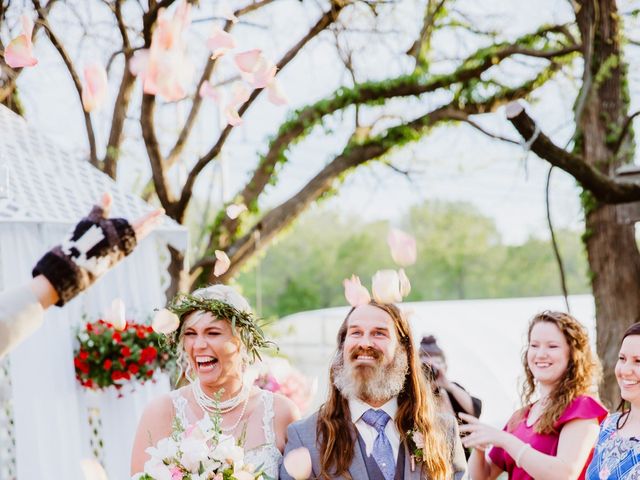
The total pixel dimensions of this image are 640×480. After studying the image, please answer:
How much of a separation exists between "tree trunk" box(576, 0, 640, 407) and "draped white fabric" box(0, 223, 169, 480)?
12.3ft

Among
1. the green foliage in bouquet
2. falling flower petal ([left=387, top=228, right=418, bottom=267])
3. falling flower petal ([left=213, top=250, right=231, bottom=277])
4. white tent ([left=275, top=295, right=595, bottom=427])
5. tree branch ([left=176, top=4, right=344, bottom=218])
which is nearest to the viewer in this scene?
falling flower petal ([left=387, top=228, right=418, bottom=267])

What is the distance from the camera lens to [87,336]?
5.89 meters

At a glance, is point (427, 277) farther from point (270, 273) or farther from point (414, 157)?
point (414, 157)

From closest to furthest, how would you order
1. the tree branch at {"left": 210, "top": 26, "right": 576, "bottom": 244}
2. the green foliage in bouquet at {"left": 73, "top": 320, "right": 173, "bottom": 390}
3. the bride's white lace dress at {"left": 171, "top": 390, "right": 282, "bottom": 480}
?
the bride's white lace dress at {"left": 171, "top": 390, "right": 282, "bottom": 480} < the green foliage in bouquet at {"left": 73, "top": 320, "right": 173, "bottom": 390} < the tree branch at {"left": 210, "top": 26, "right": 576, "bottom": 244}

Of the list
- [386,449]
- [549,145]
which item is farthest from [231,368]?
[549,145]

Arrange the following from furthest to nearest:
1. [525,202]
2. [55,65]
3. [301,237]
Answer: [301,237]
[525,202]
[55,65]

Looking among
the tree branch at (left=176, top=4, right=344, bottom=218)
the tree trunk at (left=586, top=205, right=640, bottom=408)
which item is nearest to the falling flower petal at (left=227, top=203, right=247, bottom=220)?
the tree branch at (left=176, top=4, right=344, bottom=218)

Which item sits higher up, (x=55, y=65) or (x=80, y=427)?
(x=55, y=65)

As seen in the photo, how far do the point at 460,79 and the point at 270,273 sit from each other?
4246 cm

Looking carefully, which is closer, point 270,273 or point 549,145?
point 549,145

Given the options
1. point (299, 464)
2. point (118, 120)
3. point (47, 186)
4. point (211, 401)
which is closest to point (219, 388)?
point (211, 401)

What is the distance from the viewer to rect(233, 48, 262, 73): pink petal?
3940 millimetres

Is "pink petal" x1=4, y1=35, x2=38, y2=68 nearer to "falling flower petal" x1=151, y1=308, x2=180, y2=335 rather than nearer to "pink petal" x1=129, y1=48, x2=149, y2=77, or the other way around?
"falling flower petal" x1=151, y1=308, x2=180, y2=335

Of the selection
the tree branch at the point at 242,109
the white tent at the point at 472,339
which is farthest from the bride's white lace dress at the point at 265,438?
the tree branch at the point at 242,109
